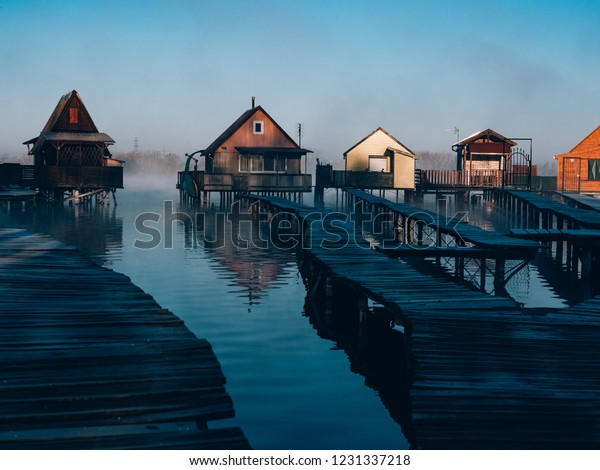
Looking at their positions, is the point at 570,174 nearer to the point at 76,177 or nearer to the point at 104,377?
the point at 76,177

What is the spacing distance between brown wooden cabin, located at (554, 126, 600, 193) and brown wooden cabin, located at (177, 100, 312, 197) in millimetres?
20219

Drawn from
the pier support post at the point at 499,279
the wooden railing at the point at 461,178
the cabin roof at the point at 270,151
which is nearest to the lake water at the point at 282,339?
the pier support post at the point at 499,279

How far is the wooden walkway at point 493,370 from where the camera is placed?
26.1 ft

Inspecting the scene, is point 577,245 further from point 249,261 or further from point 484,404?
point 484,404

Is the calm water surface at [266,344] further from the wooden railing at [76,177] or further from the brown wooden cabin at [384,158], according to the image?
the brown wooden cabin at [384,158]

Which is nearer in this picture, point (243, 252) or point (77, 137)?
point (243, 252)

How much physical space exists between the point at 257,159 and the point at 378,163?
10.6 metres

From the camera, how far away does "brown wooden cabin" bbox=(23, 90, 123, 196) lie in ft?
185

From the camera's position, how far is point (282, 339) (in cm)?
1594

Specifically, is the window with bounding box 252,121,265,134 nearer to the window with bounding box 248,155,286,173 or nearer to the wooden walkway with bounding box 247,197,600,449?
the window with bounding box 248,155,286,173

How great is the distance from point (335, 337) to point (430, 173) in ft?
168

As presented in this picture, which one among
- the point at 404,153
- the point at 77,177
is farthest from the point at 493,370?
the point at 404,153

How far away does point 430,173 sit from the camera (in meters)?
66.3
